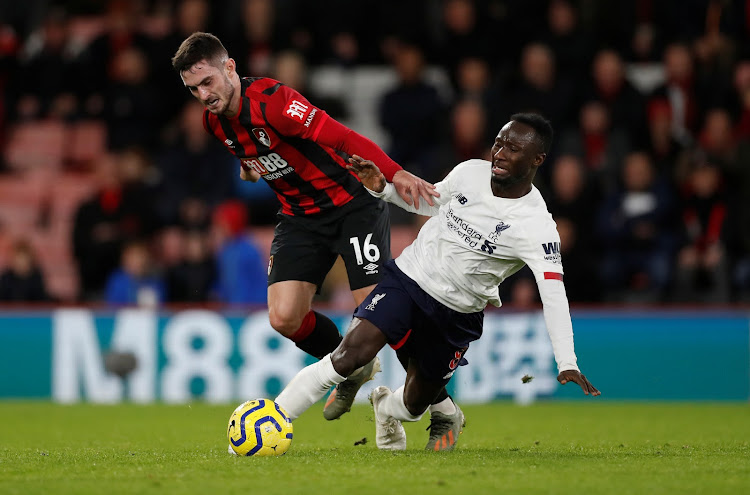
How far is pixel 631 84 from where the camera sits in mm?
13523

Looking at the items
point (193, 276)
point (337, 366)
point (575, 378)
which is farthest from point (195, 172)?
point (575, 378)

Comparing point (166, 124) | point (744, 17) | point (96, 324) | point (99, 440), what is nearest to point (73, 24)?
point (166, 124)

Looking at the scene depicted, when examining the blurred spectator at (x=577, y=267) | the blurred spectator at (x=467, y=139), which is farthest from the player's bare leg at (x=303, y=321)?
the blurred spectator at (x=467, y=139)

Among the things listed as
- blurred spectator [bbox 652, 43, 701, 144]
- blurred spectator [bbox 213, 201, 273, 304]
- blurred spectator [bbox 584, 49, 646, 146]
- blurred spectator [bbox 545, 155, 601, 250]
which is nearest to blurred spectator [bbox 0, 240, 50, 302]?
blurred spectator [bbox 213, 201, 273, 304]

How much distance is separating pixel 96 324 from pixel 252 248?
182 centimetres

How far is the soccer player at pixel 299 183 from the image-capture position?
6.53 meters

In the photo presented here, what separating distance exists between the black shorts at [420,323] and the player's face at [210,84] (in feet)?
4.49

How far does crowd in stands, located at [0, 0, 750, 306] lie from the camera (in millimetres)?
12273

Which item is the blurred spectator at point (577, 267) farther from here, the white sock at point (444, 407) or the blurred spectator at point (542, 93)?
the white sock at point (444, 407)

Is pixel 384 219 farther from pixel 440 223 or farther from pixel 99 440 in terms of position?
pixel 99 440

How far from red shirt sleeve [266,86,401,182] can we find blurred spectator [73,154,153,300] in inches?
281

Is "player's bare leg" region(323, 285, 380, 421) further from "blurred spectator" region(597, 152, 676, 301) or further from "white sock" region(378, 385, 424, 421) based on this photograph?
"blurred spectator" region(597, 152, 676, 301)

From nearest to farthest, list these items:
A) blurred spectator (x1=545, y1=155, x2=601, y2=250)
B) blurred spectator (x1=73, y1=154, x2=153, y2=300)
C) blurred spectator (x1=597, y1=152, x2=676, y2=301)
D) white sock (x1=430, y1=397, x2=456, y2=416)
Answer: white sock (x1=430, y1=397, x2=456, y2=416)
blurred spectator (x1=597, y1=152, x2=676, y2=301)
blurred spectator (x1=545, y1=155, x2=601, y2=250)
blurred spectator (x1=73, y1=154, x2=153, y2=300)

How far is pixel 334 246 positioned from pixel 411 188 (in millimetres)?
1068
